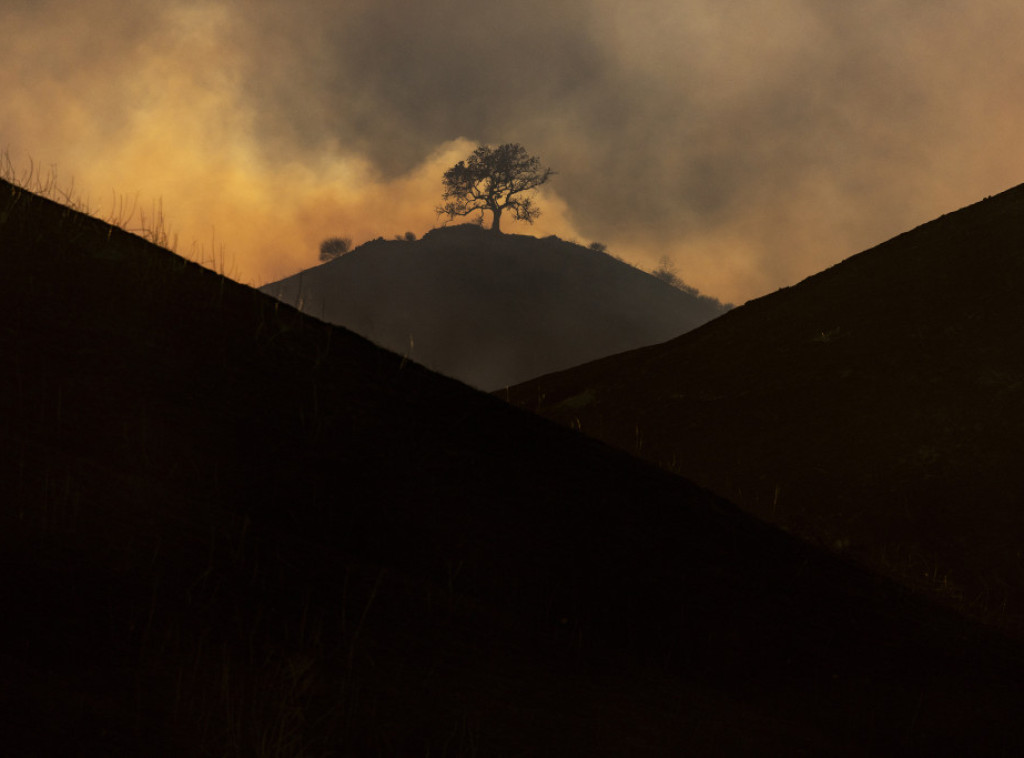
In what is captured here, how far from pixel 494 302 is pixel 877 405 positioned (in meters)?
81.1

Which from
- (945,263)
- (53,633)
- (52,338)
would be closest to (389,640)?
(53,633)

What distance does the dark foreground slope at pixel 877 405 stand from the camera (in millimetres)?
13258

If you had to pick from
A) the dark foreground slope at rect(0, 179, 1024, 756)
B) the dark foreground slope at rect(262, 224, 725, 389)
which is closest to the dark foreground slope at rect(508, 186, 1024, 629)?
the dark foreground slope at rect(0, 179, 1024, 756)

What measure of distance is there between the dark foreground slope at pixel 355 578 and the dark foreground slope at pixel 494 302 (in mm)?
70334

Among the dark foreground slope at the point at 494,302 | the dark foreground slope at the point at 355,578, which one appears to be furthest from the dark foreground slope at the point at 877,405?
the dark foreground slope at the point at 494,302

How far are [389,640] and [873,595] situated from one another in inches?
183

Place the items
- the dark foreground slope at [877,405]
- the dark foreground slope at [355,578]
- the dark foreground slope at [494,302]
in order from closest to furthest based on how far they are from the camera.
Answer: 1. the dark foreground slope at [355,578]
2. the dark foreground slope at [877,405]
3. the dark foreground slope at [494,302]

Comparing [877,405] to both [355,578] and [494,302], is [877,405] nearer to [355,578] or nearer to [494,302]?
[355,578]

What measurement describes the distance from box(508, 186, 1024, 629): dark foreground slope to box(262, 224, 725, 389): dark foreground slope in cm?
5812

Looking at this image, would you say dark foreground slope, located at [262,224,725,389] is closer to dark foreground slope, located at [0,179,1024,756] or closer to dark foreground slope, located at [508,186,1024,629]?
dark foreground slope, located at [508,186,1024,629]

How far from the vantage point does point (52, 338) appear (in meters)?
6.90

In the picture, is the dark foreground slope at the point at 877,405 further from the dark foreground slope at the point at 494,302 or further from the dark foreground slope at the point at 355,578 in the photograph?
the dark foreground slope at the point at 494,302

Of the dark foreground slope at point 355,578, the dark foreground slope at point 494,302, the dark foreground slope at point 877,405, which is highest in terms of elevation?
the dark foreground slope at point 494,302

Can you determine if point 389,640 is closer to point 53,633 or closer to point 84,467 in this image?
point 53,633
